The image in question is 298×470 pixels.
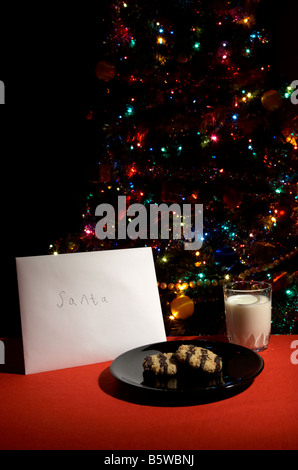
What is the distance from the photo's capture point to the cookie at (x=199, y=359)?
2.04ft

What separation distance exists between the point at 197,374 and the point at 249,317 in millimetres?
230

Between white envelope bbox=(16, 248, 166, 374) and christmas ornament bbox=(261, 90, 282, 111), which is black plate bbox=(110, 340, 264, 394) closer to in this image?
white envelope bbox=(16, 248, 166, 374)

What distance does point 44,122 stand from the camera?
1789 mm

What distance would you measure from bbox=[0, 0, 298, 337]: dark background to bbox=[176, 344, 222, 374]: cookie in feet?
4.01

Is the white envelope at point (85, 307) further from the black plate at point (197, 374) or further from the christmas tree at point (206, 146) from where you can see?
the christmas tree at point (206, 146)

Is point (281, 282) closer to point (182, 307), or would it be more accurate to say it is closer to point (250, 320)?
point (182, 307)

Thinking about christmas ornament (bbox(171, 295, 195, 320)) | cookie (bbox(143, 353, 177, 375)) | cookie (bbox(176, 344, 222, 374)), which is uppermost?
cookie (bbox(176, 344, 222, 374))

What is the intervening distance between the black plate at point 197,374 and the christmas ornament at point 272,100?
0.79 metres

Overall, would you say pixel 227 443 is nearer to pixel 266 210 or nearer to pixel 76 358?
pixel 76 358

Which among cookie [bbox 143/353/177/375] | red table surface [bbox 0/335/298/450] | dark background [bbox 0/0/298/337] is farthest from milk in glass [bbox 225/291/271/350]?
Answer: dark background [bbox 0/0/298/337]

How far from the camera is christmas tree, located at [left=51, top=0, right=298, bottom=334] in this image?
3.87 ft

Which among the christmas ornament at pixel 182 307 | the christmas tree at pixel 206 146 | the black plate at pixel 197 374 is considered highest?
the christmas tree at pixel 206 146

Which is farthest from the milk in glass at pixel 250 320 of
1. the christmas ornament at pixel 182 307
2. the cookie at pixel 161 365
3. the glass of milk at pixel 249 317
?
the christmas ornament at pixel 182 307
